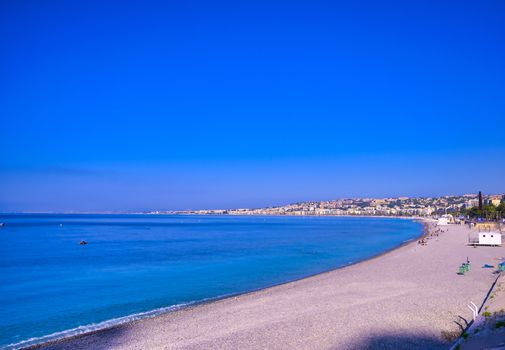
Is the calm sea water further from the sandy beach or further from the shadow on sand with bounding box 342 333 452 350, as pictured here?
the shadow on sand with bounding box 342 333 452 350

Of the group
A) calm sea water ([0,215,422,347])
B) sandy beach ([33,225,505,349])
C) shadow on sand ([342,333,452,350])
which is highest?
shadow on sand ([342,333,452,350])

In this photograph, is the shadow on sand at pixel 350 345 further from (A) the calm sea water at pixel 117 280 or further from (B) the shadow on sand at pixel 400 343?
(A) the calm sea water at pixel 117 280

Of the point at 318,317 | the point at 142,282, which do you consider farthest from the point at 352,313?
the point at 142,282

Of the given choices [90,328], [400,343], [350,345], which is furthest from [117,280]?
[400,343]

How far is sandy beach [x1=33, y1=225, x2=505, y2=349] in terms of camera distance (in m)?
12.5

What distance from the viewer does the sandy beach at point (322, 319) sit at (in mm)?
12523

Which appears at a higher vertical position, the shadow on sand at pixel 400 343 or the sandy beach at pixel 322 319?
the shadow on sand at pixel 400 343

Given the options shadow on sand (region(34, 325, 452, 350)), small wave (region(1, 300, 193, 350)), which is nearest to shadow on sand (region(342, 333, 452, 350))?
shadow on sand (region(34, 325, 452, 350))

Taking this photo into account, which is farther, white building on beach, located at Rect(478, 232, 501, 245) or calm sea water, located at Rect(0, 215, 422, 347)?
white building on beach, located at Rect(478, 232, 501, 245)

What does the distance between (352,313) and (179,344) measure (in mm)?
6431

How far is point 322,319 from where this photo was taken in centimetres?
1491

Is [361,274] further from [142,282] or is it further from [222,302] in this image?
[142,282]

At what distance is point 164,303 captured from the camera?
20.5 meters

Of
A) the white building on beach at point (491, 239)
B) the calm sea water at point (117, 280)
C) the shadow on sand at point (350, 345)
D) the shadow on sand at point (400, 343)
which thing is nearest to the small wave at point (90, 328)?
the calm sea water at point (117, 280)
